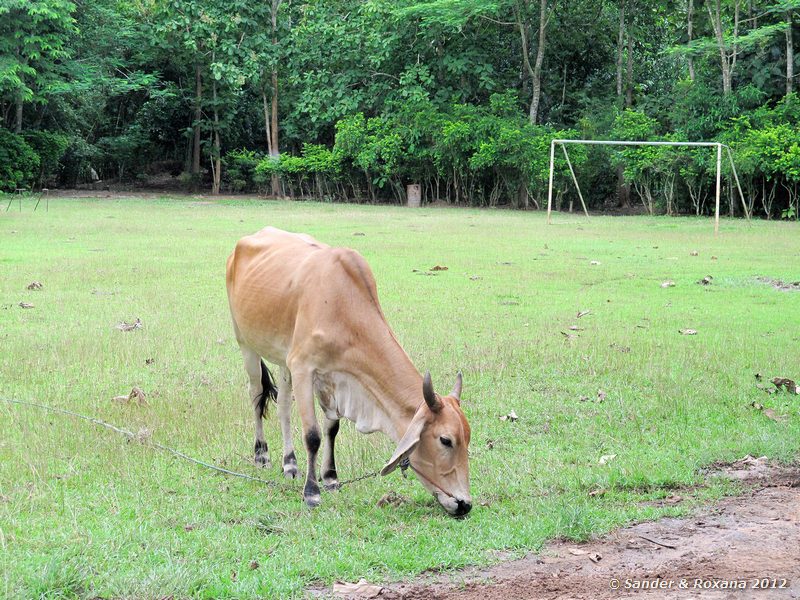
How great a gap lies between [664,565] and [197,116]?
38.5 m

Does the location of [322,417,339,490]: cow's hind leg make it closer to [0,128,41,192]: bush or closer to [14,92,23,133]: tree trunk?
[0,128,41,192]: bush

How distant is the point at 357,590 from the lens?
4.06 m

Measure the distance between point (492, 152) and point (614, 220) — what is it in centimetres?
586

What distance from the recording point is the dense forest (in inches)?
1196

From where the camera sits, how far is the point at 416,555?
441 cm

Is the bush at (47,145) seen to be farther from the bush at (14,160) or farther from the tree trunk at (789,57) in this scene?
the tree trunk at (789,57)

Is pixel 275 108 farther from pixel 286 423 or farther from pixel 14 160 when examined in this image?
pixel 286 423

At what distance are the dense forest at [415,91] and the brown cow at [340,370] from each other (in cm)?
2463

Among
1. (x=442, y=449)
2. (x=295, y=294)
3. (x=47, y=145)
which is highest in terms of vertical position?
(x=47, y=145)

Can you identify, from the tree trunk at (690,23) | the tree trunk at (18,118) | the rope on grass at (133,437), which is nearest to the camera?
the rope on grass at (133,437)

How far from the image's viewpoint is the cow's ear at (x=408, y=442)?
4.66 m

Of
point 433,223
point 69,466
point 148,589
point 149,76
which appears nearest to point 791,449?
point 148,589

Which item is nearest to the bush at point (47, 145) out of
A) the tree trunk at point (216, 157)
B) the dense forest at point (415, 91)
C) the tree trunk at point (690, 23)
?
the dense forest at point (415, 91)

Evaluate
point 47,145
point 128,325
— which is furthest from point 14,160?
→ point 128,325
